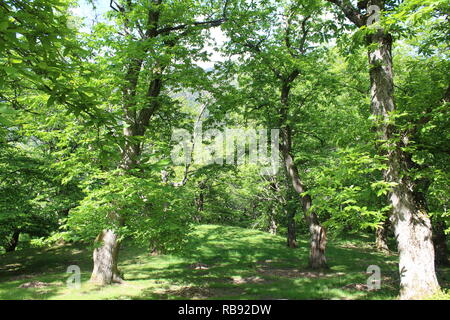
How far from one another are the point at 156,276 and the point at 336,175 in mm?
9645

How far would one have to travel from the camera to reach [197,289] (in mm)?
10312

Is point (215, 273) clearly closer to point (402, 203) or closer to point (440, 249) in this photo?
point (402, 203)

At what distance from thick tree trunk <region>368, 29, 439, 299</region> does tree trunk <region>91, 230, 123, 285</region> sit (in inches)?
338

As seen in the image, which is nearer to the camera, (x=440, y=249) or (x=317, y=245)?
(x=317, y=245)

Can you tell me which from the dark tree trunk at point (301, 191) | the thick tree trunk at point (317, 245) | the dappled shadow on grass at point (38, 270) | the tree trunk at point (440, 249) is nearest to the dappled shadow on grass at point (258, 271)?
the thick tree trunk at point (317, 245)

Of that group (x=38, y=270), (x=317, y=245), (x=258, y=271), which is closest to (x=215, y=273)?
(x=258, y=271)

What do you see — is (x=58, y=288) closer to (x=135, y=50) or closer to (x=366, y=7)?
(x=135, y=50)

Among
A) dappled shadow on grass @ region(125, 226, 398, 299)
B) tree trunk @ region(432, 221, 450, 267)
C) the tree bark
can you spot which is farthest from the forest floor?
tree trunk @ region(432, 221, 450, 267)

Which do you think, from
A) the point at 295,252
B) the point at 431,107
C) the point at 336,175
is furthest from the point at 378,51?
the point at 295,252

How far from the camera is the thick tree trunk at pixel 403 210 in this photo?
649 centimetres

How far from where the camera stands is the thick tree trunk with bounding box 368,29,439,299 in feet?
21.3

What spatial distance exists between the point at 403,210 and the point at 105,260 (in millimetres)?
9293

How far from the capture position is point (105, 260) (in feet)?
34.6

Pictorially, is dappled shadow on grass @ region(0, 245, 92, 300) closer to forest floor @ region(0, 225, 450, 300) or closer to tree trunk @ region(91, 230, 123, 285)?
forest floor @ region(0, 225, 450, 300)
